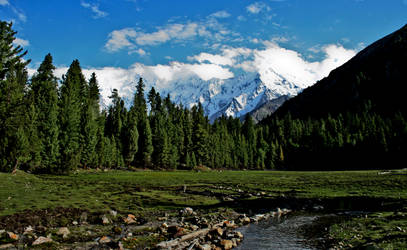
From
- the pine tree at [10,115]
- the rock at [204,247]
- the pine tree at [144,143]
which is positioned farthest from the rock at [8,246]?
the pine tree at [144,143]

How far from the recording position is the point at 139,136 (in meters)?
92.3

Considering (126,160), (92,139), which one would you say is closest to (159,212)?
(92,139)

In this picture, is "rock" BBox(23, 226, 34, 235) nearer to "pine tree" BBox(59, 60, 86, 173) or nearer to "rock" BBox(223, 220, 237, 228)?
"rock" BBox(223, 220, 237, 228)

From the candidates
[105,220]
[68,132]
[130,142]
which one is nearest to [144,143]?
[130,142]

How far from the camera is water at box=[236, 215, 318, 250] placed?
1435 cm

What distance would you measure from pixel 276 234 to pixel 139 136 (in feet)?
263

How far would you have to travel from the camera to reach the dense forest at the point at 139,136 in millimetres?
41756

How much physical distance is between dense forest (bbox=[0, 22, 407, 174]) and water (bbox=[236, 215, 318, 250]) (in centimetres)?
3799

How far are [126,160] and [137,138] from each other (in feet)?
25.9

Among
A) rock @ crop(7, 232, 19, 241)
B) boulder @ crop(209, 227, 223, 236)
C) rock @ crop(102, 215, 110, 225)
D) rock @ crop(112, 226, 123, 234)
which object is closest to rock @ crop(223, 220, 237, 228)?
boulder @ crop(209, 227, 223, 236)

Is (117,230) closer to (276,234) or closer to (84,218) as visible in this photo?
(84,218)

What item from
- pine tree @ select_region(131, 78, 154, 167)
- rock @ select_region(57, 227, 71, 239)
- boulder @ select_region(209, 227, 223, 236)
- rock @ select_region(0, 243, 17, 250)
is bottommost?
boulder @ select_region(209, 227, 223, 236)

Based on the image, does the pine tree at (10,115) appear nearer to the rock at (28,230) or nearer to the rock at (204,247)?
the rock at (28,230)

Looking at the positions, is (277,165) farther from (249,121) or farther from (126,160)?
(126,160)
